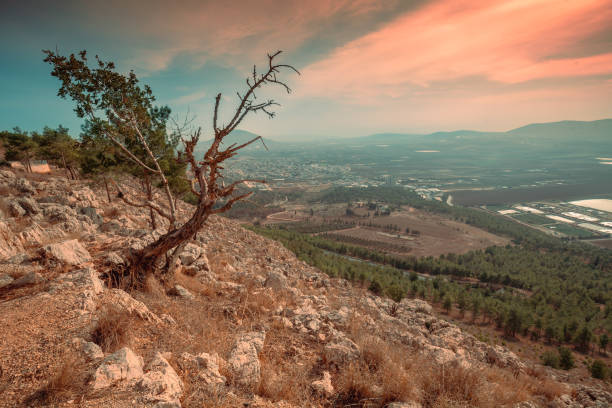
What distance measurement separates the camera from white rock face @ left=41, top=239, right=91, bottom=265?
6758 millimetres

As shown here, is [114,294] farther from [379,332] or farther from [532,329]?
[532,329]

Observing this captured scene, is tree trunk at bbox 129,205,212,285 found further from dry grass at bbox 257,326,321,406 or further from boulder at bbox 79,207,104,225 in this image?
boulder at bbox 79,207,104,225

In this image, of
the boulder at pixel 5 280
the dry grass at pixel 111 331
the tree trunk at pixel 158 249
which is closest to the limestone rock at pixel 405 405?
the dry grass at pixel 111 331

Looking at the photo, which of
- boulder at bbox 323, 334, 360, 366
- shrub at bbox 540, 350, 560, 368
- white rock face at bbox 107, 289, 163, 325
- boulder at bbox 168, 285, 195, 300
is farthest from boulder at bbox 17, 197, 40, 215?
shrub at bbox 540, 350, 560, 368

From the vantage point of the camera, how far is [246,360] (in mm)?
4703

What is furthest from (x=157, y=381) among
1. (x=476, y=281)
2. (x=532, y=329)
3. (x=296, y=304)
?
(x=476, y=281)

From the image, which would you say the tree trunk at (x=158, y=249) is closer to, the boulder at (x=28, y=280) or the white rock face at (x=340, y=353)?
the boulder at (x=28, y=280)

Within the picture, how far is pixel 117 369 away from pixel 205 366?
1236 millimetres

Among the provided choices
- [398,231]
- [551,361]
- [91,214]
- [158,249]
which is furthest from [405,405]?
[398,231]

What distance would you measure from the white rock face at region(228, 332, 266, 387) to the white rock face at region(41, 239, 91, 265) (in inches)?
198

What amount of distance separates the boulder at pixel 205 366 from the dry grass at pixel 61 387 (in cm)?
133

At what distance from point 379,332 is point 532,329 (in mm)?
53608

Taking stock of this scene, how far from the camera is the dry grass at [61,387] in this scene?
3.05 meters

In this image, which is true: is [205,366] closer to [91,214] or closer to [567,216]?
[91,214]
